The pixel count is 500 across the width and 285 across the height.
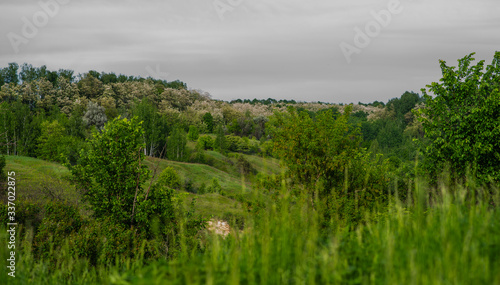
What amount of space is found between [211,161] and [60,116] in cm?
4084

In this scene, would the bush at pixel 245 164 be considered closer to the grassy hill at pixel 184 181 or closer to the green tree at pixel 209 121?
the grassy hill at pixel 184 181

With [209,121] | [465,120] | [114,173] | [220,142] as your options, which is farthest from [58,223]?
[209,121]

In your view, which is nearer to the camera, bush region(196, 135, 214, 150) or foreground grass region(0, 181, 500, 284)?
foreground grass region(0, 181, 500, 284)

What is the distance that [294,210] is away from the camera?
16.5 ft

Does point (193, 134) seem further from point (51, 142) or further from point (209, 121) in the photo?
point (51, 142)

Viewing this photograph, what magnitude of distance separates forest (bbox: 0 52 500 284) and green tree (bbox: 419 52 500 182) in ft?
0.29

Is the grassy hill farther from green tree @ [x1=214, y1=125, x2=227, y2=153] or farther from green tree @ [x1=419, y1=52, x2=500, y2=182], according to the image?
green tree @ [x1=419, y1=52, x2=500, y2=182]

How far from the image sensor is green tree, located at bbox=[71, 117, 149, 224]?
59.5ft

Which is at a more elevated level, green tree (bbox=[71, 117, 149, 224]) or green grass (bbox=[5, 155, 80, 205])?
green tree (bbox=[71, 117, 149, 224])

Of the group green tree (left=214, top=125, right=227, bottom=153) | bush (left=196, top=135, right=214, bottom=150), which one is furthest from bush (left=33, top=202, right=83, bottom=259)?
green tree (left=214, top=125, right=227, bottom=153)

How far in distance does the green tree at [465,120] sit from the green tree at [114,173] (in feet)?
56.6

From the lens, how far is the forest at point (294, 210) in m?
3.25

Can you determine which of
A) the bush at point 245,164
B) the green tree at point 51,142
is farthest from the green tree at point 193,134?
the green tree at point 51,142

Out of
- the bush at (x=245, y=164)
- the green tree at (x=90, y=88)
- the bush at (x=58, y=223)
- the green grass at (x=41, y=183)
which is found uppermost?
the green tree at (x=90, y=88)
